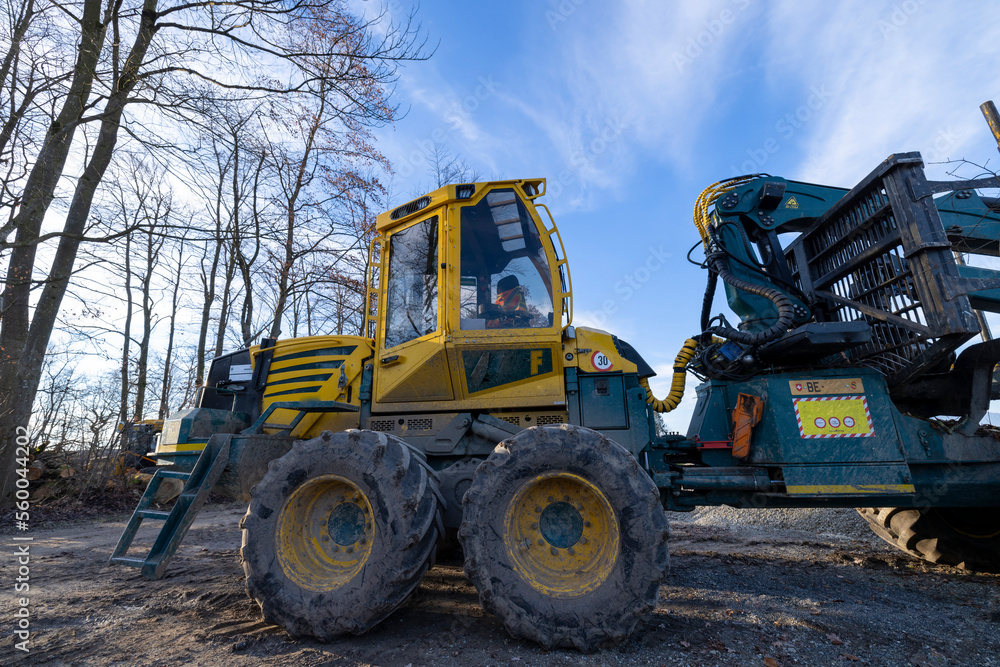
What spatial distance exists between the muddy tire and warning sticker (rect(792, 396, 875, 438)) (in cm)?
164

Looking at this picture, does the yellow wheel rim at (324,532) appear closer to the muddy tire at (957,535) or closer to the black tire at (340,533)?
the black tire at (340,533)

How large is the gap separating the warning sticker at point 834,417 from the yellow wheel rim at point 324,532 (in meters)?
3.55

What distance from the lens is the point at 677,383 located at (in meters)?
4.79

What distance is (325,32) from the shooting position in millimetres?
8125

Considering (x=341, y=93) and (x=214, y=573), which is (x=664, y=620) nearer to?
(x=214, y=573)

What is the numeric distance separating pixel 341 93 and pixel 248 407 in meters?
5.47

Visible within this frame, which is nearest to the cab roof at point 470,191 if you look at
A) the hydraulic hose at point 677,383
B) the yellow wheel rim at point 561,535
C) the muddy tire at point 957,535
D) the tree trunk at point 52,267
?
the hydraulic hose at point 677,383

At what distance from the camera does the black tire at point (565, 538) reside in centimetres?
306

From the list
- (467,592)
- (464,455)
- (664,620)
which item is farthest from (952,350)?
(467,592)

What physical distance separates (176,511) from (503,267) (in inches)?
123

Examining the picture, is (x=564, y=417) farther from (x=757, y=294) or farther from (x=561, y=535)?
(x=757, y=294)

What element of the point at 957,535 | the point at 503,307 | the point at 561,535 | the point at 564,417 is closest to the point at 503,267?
the point at 503,307

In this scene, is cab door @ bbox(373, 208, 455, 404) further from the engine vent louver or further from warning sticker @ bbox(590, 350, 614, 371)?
warning sticker @ bbox(590, 350, 614, 371)

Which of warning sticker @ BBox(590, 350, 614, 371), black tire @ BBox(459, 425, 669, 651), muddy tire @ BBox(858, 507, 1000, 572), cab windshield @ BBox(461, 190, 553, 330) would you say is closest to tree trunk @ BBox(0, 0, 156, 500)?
cab windshield @ BBox(461, 190, 553, 330)
